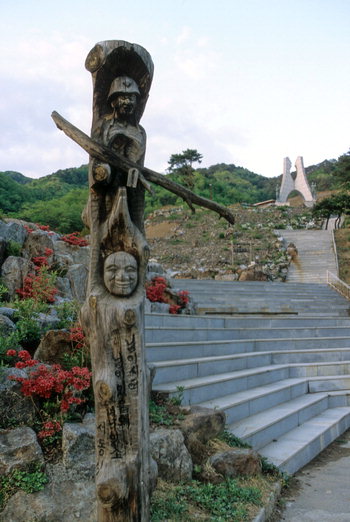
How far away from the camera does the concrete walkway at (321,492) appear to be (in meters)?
3.48

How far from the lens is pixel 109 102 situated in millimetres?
2811

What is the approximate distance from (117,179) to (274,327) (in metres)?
6.19

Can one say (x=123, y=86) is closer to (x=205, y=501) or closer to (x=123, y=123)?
(x=123, y=123)

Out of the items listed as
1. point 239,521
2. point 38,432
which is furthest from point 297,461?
point 38,432

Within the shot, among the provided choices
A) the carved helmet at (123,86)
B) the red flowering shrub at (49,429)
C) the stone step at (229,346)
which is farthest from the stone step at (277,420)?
the carved helmet at (123,86)

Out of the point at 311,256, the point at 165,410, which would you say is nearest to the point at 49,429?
the point at 165,410

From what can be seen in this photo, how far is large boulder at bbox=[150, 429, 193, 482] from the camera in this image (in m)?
3.29

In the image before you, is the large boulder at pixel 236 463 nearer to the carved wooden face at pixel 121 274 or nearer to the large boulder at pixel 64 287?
the carved wooden face at pixel 121 274

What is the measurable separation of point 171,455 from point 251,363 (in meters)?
3.01

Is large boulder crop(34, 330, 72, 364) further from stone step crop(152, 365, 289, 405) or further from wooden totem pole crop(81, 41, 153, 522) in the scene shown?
wooden totem pole crop(81, 41, 153, 522)

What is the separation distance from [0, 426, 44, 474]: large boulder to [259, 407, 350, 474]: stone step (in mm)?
2201

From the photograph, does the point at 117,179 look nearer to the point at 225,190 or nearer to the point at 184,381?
the point at 184,381

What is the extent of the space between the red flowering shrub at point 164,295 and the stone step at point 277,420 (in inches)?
111

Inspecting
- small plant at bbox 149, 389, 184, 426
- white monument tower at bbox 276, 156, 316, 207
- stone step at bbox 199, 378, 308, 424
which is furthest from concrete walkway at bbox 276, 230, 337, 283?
white monument tower at bbox 276, 156, 316, 207
